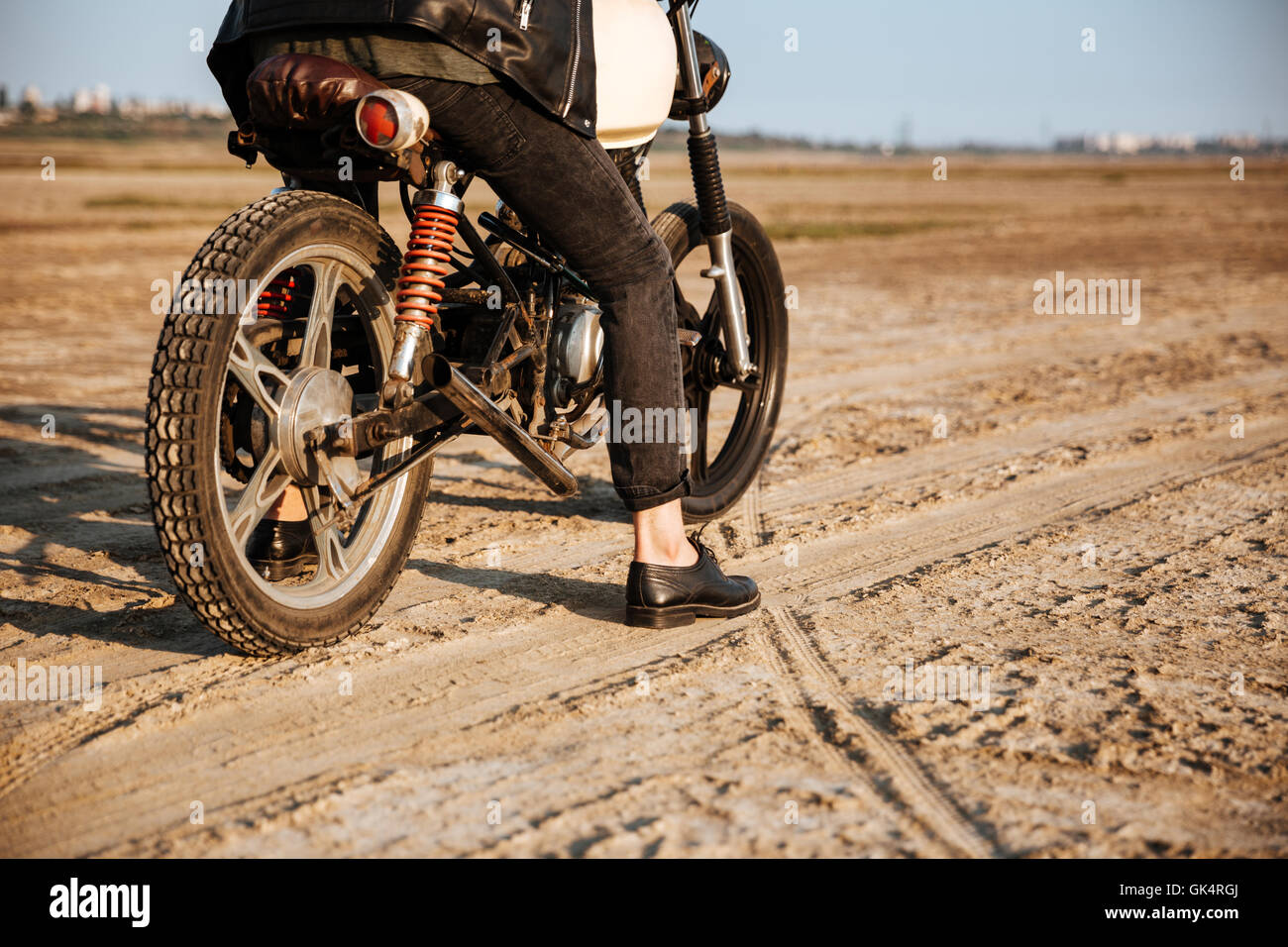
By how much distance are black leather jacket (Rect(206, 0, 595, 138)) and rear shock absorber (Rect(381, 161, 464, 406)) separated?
12.3 inches

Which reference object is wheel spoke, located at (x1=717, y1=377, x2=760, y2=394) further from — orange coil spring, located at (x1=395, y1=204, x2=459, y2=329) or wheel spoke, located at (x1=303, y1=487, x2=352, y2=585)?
wheel spoke, located at (x1=303, y1=487, x2=352, y2=585)

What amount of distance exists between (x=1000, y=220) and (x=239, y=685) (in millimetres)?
23924

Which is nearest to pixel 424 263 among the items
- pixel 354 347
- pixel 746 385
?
pixel 354 347

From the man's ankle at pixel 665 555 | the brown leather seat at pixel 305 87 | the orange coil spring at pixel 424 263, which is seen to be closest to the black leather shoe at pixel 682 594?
the man's ankle at pixel 665 555

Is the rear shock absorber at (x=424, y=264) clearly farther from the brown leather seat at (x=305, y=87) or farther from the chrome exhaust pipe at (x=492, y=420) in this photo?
the brown leather seat at (x=305, y=87)

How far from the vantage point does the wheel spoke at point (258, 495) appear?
8.71 ft

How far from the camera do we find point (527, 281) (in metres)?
3.49

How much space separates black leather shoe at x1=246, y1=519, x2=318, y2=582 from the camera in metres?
3.21

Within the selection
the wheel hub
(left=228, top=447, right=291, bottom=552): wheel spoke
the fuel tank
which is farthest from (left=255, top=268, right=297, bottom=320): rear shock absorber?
the fuel tank

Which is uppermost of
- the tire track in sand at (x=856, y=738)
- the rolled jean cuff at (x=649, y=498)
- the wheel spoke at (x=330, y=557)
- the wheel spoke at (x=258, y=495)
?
the wheel spoke at (x=258, y=495)

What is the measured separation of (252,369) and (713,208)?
1.94 m

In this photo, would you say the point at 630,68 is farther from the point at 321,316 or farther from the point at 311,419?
the point at 311,419

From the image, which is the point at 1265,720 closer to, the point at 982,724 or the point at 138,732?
the point at 982,724

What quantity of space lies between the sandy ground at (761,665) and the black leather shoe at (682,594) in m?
0.05
